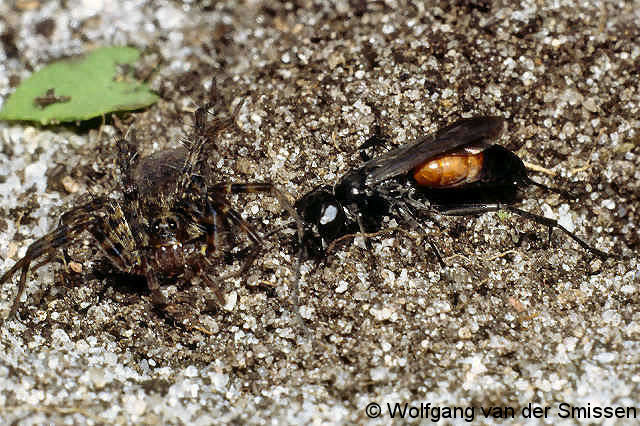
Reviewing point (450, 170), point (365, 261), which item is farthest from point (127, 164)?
point (450, 170)

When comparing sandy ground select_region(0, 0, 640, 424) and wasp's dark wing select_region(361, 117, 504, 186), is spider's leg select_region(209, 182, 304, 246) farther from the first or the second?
wasp's dark wing select_region(361, 117, 504, 186)

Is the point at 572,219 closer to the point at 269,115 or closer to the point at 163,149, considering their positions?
the point at 269,115

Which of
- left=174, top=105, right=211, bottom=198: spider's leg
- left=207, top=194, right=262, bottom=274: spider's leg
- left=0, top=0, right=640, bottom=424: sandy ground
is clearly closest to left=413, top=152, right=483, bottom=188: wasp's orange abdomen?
left=0, top=0, right=640, bottom=424: sandy ground

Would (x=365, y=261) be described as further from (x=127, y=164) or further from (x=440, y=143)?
(x=127, y=164)

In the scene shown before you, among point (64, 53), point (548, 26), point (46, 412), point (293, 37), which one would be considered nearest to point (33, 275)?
point (46, 412)

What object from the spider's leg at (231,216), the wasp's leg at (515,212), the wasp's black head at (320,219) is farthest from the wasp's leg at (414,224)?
the spider's leg at (231,216)

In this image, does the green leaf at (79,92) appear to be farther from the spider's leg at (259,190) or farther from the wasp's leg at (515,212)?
the wasp's leg at (515,212)

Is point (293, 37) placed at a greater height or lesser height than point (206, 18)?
lesser
